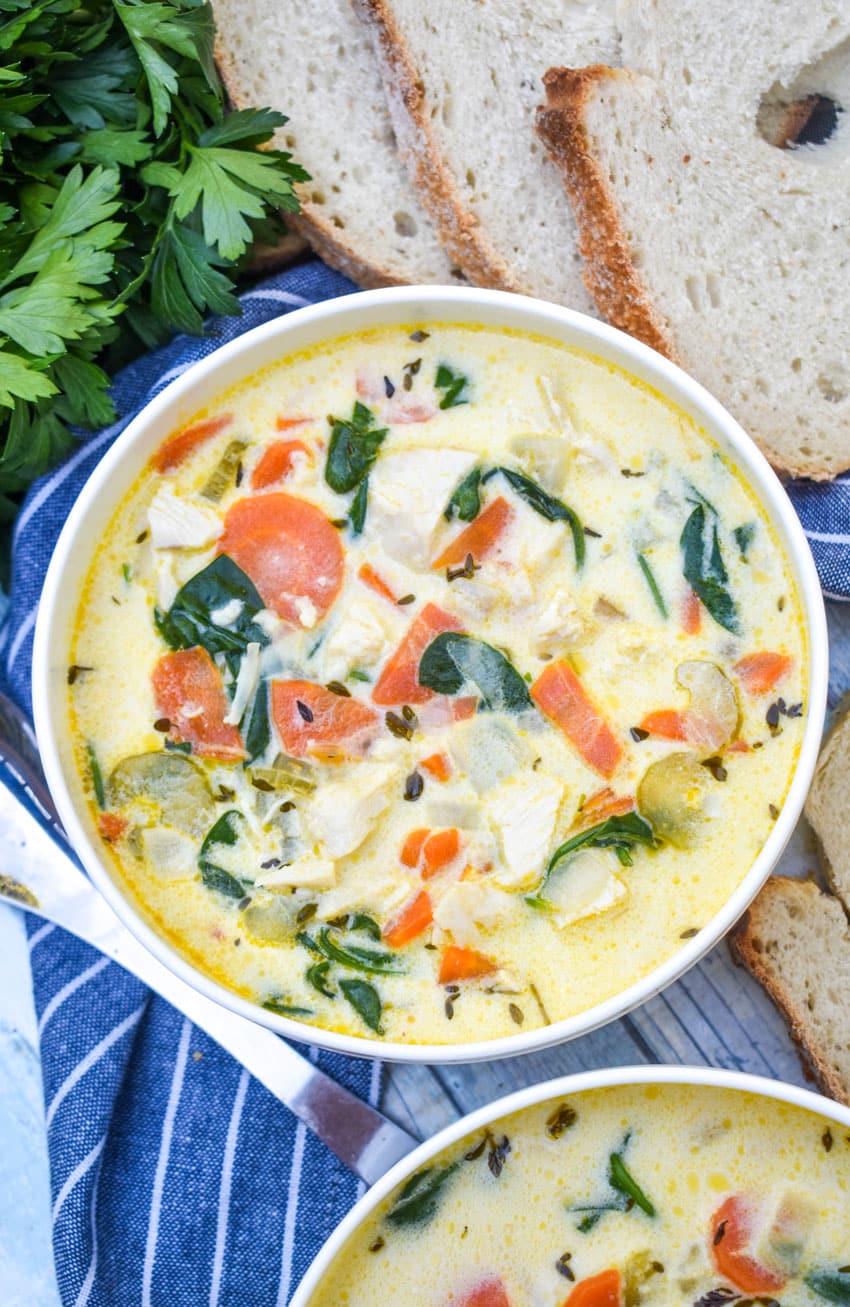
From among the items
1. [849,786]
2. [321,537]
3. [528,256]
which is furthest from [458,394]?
[849,786]

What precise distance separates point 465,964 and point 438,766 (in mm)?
377

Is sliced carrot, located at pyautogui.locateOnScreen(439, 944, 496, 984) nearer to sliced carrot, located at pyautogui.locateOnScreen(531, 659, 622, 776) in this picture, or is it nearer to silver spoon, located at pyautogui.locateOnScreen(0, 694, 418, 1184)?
sliced carrot, located at pyautogui.locateOnScreen(531, 659, 622, 776)

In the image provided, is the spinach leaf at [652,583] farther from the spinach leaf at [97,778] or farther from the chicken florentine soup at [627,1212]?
the spinach leaf at [97,778]

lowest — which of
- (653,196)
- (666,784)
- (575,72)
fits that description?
(666,784)

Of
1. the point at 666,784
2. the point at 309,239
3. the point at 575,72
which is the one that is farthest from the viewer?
the point at 309,239

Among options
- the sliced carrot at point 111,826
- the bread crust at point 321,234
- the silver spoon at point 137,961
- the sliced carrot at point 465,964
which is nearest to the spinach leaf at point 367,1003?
the sliced carrot at point 465,964

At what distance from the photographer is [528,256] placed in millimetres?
2961

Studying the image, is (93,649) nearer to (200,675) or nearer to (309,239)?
(200,675)

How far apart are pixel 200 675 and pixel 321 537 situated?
36cm

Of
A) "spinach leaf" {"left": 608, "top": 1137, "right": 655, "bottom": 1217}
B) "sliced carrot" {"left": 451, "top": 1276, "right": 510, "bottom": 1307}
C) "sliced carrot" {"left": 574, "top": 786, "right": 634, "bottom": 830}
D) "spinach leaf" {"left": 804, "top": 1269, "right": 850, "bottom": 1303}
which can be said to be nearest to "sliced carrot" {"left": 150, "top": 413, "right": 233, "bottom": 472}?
"sliced carrot" {"left": 574, "top": 786, "right": 634, "bottom": 830}

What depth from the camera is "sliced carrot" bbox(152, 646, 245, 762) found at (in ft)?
8.42

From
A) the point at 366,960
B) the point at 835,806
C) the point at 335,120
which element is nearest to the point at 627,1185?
the point at 366,960

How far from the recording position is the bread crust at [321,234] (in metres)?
2.96

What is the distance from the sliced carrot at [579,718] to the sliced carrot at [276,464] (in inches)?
26.0
